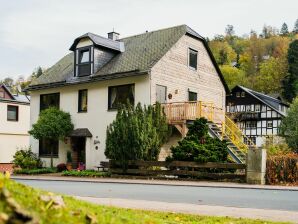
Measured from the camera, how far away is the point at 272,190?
1603 centimetres

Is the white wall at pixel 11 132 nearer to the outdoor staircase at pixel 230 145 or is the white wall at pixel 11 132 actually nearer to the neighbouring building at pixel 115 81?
the neighbouring building at pixel 115 81

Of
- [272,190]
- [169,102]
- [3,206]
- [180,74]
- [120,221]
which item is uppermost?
[180,74]

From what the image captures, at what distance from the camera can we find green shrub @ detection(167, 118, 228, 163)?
2111cm

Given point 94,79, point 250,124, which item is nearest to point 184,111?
point 94,79

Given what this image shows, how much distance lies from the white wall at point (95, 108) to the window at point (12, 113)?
602 inches

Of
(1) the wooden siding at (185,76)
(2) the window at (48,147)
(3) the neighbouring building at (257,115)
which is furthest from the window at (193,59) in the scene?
(3) the neighbouring building at (257,115)

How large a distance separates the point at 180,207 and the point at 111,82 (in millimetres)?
20198

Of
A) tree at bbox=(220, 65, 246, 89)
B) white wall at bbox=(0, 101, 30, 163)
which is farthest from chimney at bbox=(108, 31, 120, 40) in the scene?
tree at bbox=(220, 65, 246, 89)

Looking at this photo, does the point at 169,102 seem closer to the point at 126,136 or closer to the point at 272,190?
the point at 126,136

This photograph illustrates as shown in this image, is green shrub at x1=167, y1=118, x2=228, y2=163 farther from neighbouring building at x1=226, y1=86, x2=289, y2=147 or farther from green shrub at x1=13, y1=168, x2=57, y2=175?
neighbouring building at x1=226, y1=86, x2=289, y2=147

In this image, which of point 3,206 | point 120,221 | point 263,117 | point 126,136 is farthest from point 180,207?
point 263,117

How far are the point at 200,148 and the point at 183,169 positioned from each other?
4.59 ft

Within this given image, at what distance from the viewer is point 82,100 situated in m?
31.6

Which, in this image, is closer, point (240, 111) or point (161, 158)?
point (161, 158)
